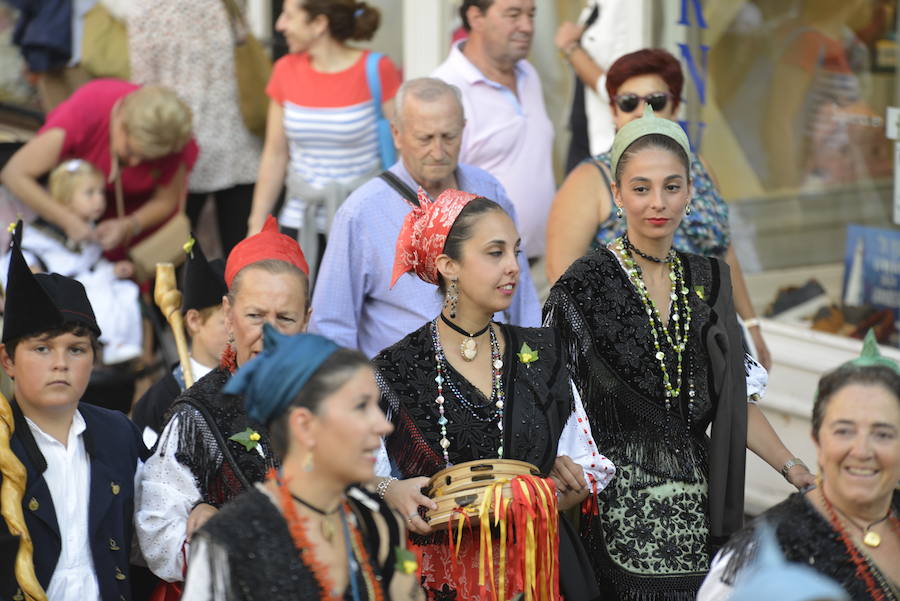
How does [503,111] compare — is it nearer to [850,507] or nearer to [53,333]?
[53,333]

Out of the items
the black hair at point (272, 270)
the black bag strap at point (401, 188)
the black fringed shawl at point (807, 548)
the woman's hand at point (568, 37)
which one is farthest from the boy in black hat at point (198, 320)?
Answer: the woman's hand at point (568, 37)

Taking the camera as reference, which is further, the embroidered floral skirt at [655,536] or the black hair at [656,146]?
the black hair at [656,146]

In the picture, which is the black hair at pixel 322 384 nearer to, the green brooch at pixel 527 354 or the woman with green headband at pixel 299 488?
the woman with green headband at pixel 299 488

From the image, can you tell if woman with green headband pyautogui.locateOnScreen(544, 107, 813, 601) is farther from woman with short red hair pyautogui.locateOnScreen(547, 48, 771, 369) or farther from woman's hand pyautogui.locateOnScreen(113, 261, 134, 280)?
woman's hand pyautogui.locateOnScreen(113, 261, 134, 280)

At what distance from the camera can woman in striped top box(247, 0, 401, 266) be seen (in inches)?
257

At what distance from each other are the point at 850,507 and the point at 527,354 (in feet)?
3.33

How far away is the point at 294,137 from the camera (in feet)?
21.8

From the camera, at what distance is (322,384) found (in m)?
3.05

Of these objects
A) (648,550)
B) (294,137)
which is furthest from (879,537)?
(294,137)

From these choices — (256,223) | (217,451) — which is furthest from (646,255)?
(256,223)

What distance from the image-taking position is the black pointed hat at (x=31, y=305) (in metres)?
3.92

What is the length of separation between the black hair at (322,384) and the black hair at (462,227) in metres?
0.90

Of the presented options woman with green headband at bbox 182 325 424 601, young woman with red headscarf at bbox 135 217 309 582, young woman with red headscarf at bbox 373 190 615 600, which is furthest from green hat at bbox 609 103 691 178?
woman with green headband at bbox 182 325 424 601

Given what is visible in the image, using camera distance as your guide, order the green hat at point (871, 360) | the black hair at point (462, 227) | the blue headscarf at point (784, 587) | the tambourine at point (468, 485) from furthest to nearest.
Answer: the black hair at point (462, 227) → the tambourine at point (468, 485) → the green hat at point (871, 360) → the blue headscarf at point (784, 587)
